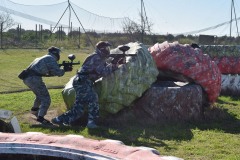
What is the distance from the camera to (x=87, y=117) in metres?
7.83

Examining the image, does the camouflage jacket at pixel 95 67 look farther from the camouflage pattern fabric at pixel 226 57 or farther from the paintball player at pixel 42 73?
the camouflage pattern fabric at pixel 226 57

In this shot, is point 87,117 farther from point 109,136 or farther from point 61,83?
point 61,83

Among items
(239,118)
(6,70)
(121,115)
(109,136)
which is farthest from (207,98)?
(6,70)

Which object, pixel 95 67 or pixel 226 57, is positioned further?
pixel 226 57

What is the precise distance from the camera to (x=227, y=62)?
12414mm

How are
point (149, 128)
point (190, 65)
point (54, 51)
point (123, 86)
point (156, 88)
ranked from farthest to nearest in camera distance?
point (190, 65)
point (156, 88)
point (54, 51)
point (123, 86)
point (149, 128)

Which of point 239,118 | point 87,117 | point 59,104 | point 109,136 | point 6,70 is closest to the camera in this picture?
point 109,136

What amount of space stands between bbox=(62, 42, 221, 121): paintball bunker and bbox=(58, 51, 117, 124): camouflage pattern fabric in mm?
262

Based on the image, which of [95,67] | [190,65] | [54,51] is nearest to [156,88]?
[190,65]

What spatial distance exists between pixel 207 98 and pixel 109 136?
9.90 feet

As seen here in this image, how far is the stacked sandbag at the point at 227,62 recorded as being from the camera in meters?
12.1

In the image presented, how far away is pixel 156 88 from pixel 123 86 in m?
0.69

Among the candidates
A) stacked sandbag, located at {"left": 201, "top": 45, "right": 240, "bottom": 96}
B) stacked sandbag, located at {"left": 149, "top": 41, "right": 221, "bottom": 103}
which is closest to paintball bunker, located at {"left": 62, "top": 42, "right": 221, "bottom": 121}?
stacked sandbag, located at {"left": 149, "top": 41, "right": 221, "bottom": 103}

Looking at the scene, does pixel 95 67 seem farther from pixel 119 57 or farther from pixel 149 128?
pixel 149 128
